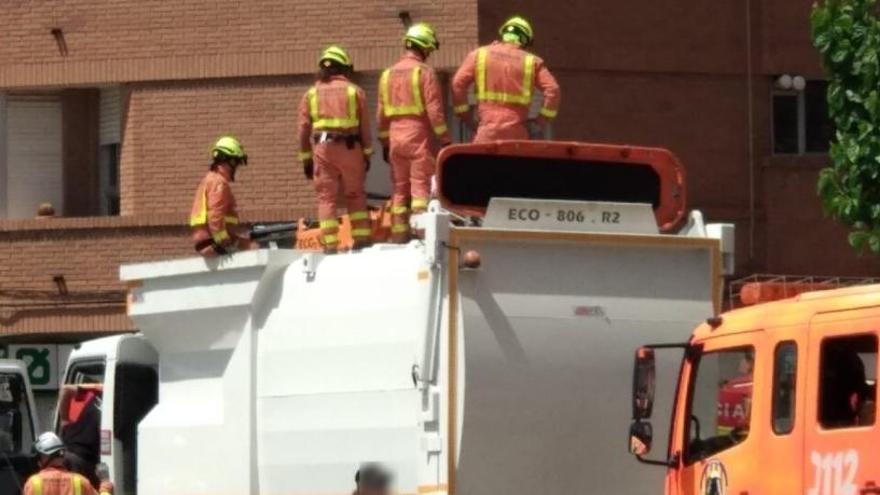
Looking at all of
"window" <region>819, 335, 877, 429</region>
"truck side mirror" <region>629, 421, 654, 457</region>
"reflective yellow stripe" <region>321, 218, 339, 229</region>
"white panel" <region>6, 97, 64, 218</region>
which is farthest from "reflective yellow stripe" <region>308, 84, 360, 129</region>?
"white panel" <region>6, 97, 64, 218</region>

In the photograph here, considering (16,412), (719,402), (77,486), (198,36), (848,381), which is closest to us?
(848,381)

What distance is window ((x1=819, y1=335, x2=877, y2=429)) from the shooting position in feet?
30.0

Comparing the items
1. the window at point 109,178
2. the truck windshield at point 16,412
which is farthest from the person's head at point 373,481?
the window at point 109,178

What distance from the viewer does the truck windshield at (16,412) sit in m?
18.7

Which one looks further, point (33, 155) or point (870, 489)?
point (33, 155)

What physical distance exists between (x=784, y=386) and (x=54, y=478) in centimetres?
554

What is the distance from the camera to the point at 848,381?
9297 mm

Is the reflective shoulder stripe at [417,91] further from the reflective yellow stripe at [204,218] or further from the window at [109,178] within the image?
the window at [109,178]

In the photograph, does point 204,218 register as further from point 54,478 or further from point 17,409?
point 17,409

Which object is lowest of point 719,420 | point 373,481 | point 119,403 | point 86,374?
point 373,481

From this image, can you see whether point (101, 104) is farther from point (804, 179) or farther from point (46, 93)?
point (804, 179)

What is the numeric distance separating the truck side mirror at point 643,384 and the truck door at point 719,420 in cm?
27

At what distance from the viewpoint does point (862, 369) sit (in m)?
9.21

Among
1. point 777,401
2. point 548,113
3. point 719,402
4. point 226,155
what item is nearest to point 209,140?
point 226,155
